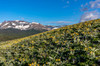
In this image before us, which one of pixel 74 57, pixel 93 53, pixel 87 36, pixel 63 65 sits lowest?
pixel 63 65

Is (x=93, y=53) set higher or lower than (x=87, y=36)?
lower

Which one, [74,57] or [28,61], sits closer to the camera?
[74,57]

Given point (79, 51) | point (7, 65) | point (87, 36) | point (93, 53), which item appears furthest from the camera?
point (87, 36)

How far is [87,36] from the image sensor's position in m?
9.88

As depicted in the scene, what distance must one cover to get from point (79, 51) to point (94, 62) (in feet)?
5.83

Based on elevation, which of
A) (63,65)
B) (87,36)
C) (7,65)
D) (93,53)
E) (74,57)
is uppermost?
(87,36)

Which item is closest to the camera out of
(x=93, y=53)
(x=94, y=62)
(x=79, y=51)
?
(x=94, y=62)

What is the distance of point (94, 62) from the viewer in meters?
5.73

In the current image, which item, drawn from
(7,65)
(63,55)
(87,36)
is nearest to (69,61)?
(63,55)

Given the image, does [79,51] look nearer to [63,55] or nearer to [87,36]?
[63,55]

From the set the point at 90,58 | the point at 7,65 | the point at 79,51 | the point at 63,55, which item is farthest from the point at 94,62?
the point at 7,65

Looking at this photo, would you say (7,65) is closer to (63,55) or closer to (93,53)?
(63,55)

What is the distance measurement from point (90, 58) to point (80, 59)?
2.85 feet

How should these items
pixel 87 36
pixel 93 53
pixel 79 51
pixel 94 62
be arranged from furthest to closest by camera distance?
pixel 87 36 < pixel 79 51 < pixel 93 53 < pixel 94 62
